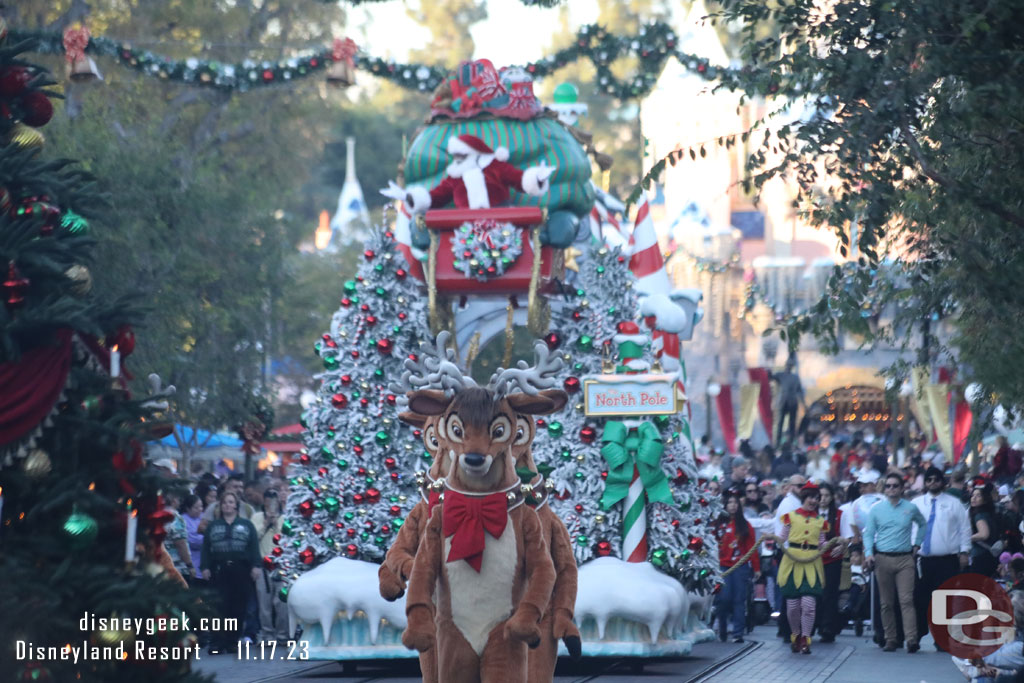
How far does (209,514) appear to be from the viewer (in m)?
17.0

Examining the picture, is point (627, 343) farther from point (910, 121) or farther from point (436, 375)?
point (436, 375)

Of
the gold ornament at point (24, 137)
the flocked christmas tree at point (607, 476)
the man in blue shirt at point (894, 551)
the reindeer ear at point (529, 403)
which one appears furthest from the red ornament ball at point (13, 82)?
the man in blue shirt at point (894, 551)

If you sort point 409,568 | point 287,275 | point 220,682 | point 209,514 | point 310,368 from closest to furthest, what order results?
point 409,568 < point 220,682 < point 209,514 < point 287,275 < point 310,368

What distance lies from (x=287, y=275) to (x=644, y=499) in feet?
55.3

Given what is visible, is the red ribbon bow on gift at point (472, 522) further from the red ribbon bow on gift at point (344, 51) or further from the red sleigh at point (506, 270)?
the red ribbon bow on gift at point (344, 51)

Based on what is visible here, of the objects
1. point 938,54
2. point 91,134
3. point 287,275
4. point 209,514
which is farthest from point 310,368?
point 938,54

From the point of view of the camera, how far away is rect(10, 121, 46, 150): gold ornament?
7.77m

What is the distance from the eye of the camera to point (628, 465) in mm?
14031

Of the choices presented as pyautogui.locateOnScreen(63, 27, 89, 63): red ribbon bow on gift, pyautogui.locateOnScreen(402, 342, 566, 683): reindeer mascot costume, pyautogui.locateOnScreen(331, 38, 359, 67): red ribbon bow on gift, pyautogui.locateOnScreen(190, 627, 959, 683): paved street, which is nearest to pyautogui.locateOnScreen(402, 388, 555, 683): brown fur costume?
pyautogui.locateOnScreen(402, 342, 566, 683): reindeer mascot costume

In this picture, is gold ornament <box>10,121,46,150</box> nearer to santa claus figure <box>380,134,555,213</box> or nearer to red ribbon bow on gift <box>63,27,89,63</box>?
santa claus figure <box>380,134,555,213</box>

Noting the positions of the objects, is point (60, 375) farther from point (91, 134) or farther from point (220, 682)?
point (91, 134)

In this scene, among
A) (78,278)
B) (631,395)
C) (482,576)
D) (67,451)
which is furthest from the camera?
(631,395)

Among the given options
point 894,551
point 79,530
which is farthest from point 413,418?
point 894,551

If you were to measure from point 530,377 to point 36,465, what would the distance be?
339cm
